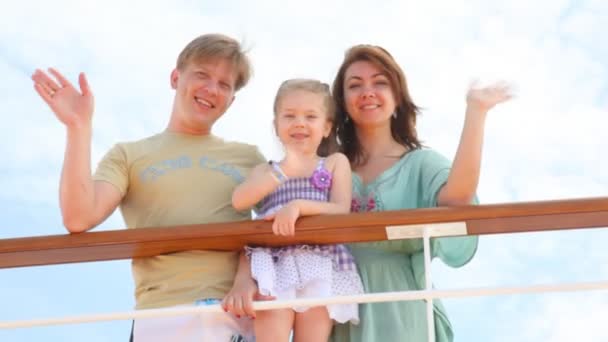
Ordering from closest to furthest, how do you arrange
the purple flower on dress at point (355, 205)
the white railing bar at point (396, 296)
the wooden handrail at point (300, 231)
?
the white railing bar at point (396, 296) < the wooden handrail at point (300, 231) < the purple flower on dress at point (355, 205)

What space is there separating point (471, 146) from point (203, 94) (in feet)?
3.21

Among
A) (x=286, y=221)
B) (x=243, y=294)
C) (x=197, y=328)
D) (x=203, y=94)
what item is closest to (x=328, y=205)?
(x=286, y=221)

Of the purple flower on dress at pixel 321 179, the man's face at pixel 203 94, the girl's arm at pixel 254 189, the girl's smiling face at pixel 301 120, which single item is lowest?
the girl's arm at pixel 254 189

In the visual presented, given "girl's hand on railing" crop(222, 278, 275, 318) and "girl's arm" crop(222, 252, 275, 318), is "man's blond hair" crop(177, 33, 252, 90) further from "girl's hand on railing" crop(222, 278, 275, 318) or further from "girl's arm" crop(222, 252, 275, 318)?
"girl's hand on railing" crop(222, 278, 275, 318)

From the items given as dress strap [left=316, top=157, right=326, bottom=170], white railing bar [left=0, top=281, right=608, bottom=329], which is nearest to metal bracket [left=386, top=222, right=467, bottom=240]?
white railing bar [left=0, top=281, right=608, bottom=329]

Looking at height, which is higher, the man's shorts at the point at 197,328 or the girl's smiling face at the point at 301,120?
the girl's smiling face at the point at 301,120

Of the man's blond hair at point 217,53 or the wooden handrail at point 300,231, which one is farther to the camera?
the man's blond hair at point 217,53

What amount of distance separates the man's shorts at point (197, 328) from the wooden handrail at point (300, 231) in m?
0.19

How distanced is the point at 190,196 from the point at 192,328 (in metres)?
0.46

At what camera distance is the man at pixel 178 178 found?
2719 millimetres

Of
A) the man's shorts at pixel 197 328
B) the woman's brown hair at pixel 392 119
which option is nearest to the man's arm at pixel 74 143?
the man's shorts at pixel 197 328

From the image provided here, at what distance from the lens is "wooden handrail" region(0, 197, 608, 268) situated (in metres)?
2.38

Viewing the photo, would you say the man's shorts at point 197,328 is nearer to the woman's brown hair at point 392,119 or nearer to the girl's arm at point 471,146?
the girl's arm at point 471,146

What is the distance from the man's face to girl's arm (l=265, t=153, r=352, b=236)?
0.47 m
